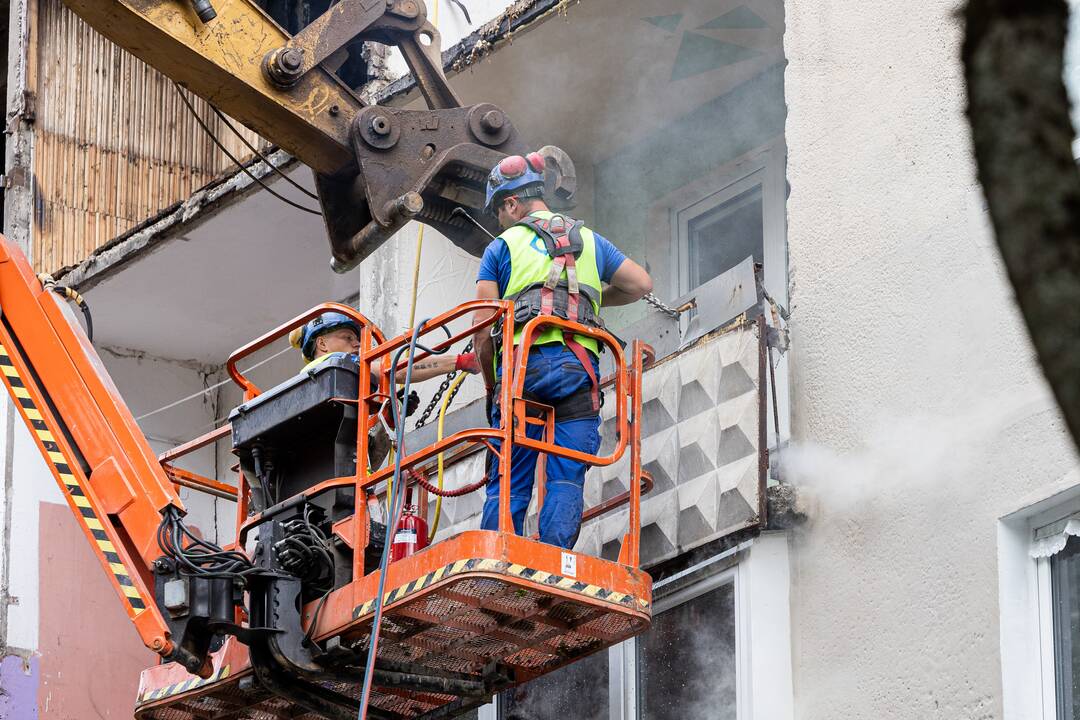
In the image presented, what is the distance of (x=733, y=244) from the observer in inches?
377

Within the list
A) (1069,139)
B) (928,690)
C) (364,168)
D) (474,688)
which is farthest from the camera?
(364,168)

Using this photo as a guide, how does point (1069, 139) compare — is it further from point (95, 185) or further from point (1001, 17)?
point (95, 185)

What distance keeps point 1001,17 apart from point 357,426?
17.8ft

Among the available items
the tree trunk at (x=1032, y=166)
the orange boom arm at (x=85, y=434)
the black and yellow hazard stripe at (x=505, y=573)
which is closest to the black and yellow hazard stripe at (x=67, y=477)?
the orange boom arm at (x=85, y=434)

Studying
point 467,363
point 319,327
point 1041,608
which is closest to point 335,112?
point 319,327

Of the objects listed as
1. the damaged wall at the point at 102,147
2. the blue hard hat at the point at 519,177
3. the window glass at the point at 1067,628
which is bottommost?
the window glass at the point at 1067,628

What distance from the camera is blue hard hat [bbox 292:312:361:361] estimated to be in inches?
296

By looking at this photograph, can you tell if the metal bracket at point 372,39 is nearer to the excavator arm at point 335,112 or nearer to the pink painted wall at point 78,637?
the excavator arm at point 335,112

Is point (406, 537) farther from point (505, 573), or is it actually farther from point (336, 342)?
point (336, 342)

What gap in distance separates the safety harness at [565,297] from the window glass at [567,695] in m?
1.56

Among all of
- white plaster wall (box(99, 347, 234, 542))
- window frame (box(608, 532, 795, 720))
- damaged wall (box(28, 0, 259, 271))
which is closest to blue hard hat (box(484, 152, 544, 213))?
window frame (box(608, 532, 795, 720))

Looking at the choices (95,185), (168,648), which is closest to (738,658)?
(168,648)

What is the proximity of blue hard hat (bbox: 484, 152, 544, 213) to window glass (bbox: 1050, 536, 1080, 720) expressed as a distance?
8.58 ft

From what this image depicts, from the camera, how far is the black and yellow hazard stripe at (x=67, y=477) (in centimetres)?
704
